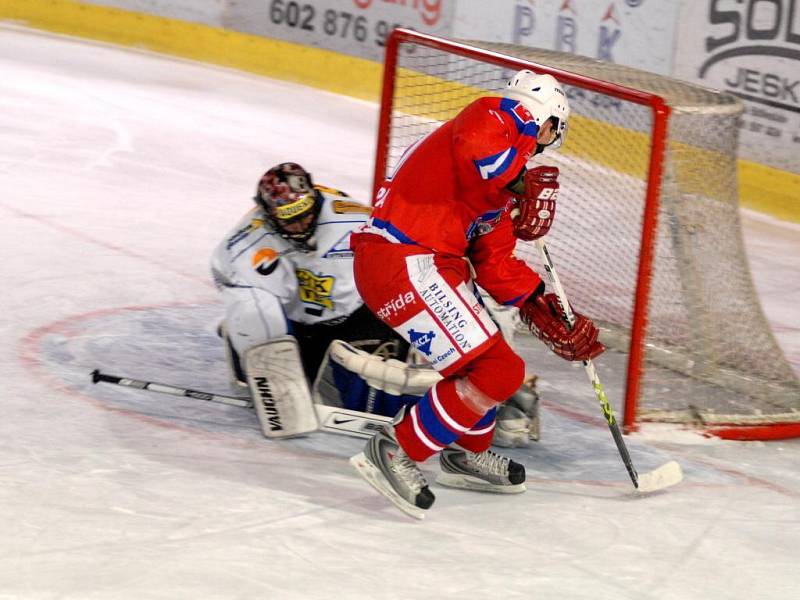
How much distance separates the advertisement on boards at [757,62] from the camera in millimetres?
7074

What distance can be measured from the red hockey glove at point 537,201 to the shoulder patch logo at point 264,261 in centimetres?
79

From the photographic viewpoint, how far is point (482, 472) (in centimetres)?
338

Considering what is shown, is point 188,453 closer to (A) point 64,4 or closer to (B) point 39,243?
(B) point 39,243

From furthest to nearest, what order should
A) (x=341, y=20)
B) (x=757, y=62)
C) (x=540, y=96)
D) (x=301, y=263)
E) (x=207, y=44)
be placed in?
(x=207, y=44) < (x=341, y=20) < (x=757, y=62) < (x=301, y=263) < (x=540, y=96)

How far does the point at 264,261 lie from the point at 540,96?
1033 millimetres

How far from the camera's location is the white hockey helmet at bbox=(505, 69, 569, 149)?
316 cm

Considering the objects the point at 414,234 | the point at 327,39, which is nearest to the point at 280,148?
the point at 327,39

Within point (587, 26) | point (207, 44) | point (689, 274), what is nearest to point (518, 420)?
point (689, 274)

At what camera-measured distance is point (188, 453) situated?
3.46 meters

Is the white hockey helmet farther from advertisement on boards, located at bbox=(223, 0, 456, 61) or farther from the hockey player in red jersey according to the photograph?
advertisement on boards, located at bbox=(223, 0, 456, 61)

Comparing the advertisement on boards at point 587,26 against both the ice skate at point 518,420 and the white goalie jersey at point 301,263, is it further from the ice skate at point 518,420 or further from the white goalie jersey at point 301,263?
the ice skate at point 518,420

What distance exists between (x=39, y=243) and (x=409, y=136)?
159cm

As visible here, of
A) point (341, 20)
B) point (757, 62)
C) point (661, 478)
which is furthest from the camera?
point (341, 20)

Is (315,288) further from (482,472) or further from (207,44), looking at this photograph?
(207,44)
